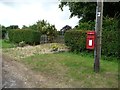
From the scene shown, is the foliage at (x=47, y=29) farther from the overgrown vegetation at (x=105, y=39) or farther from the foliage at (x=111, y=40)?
the foliage at (x=111, y=40)

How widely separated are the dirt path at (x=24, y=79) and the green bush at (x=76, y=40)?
6768 millimetres

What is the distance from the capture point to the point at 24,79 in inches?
388

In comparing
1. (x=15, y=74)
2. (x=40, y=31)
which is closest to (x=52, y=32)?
(x=40, y=31)

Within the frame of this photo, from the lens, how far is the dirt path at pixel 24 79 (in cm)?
934

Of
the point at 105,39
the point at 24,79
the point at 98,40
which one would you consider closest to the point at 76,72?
the point at 98,40

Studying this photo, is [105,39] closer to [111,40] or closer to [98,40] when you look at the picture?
[111,40]

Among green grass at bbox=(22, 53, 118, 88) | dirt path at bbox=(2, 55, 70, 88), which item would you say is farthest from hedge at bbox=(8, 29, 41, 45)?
dirt path at bbox=(2, 55, 70, 88)

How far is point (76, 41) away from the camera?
59.1 feet

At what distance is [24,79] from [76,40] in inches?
Result: 336

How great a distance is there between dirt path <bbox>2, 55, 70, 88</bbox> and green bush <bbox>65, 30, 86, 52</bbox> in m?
6.77

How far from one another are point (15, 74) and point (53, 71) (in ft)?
4.72

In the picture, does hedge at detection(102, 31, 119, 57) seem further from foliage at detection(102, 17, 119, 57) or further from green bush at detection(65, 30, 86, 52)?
green bush at detection(65, 30, 86, 52)

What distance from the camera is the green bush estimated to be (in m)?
17.5

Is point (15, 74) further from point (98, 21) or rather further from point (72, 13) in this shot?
point (72, 13)
